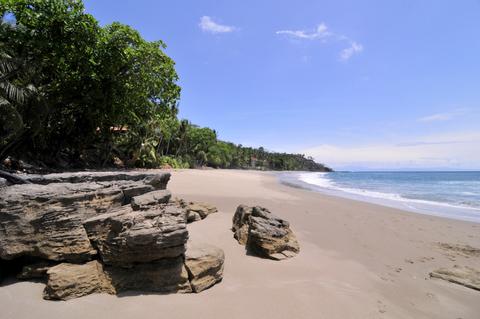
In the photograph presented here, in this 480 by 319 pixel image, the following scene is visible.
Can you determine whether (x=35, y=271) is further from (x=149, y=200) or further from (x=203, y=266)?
(x=203, y=266)

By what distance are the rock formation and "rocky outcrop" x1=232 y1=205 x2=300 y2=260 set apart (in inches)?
57.5

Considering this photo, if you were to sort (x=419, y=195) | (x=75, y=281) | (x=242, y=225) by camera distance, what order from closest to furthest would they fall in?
(x=75, y=281) → (x=242, y=225) → (x=419, y=195)

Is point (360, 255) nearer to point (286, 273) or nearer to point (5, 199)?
point (286, 273)

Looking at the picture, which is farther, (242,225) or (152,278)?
(242,225)

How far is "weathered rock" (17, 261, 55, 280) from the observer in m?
3.98

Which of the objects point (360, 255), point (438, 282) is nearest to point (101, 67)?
point (360, 255)

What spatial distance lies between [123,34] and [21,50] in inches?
191

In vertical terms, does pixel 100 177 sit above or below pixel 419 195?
above

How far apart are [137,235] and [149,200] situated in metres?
1.00

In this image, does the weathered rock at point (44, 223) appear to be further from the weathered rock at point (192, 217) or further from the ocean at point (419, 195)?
the ocean at point (419, 195)

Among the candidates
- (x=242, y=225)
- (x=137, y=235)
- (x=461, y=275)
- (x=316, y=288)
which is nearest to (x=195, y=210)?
(x=242, y=225)

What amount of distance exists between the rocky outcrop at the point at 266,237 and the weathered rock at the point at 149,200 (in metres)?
2.05

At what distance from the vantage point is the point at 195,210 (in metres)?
8.28

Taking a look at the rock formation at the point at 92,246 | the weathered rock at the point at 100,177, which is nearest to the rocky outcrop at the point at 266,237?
the rock formation at the point at 92,246
